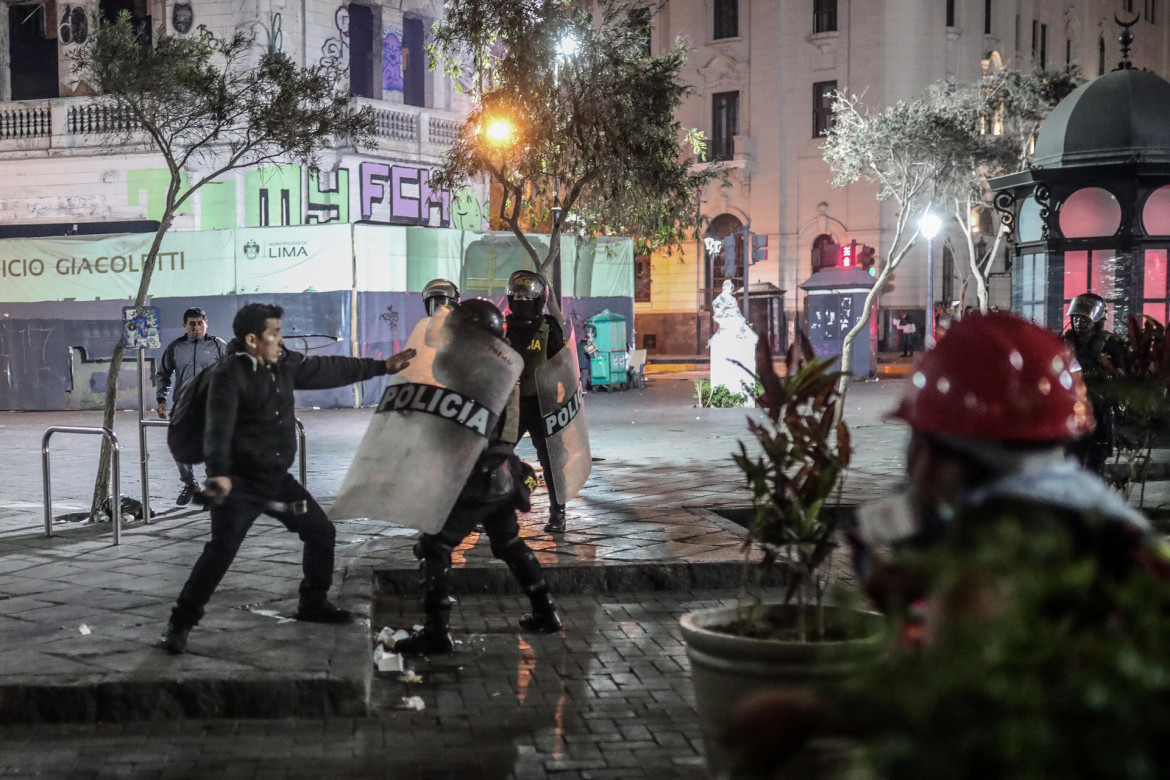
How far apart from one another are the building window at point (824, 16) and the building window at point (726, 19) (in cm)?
298

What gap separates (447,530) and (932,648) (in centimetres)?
452

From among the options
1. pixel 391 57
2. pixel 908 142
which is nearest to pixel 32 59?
pixel 391 57

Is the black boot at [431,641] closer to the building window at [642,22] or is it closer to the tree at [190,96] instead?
the tree at [190,96]

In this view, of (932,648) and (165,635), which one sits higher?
(932,648)

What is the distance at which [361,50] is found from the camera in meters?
25.9

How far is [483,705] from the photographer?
207 inches

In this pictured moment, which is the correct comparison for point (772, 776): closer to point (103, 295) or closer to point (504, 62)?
point (504, 62)

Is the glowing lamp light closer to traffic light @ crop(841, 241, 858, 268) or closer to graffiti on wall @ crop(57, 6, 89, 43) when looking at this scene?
graffiti on wall @ crop(57, 6, 89, 43)

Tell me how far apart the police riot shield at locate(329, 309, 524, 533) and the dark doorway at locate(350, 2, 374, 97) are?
2085cm

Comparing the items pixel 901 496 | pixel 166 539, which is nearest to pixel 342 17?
pixel 166 539

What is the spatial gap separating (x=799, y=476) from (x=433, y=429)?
8.37ft

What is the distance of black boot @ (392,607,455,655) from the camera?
606 cm

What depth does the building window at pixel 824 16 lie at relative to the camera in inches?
1692

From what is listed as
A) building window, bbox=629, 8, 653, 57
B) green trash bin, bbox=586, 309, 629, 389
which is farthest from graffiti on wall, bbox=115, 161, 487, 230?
building window, bbox=629, 8, 653, 57
